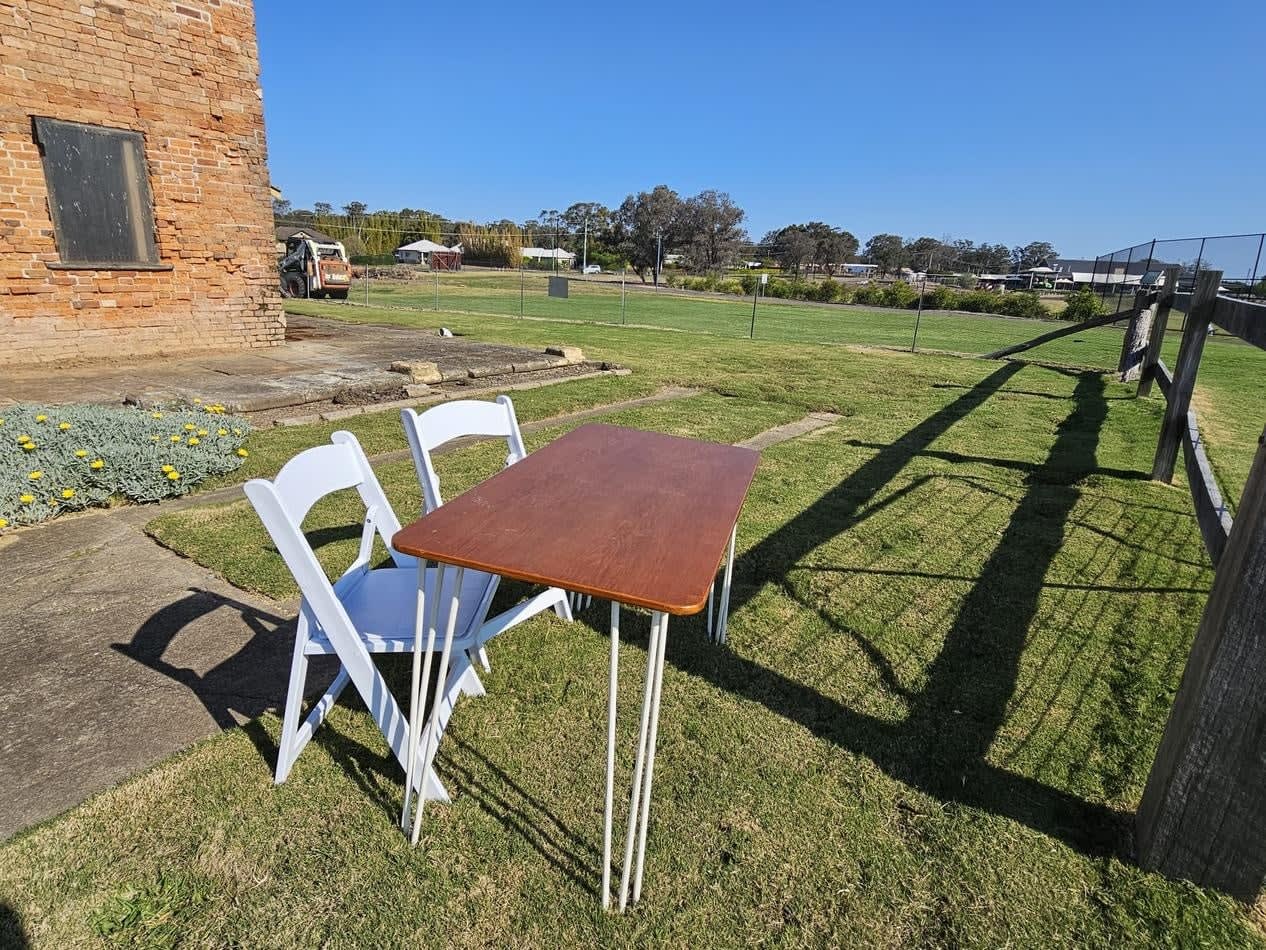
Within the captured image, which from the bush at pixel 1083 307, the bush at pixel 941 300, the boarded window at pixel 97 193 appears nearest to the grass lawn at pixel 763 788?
the boarded window at pixel 97 193

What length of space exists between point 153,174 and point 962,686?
9966 mm

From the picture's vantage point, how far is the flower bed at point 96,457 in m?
3.85

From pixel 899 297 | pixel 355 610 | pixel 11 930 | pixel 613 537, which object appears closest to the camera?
pixel 11 930

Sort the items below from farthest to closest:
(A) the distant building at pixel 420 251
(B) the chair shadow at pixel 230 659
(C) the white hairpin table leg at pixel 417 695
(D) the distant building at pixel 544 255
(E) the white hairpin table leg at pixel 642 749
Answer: (D) the distant building at pixel 544 255 < (A) the distant building at pixel 420 251 < (B) the chair shadow at pixel 230 659 < (C) the white hairpin table leg at pixel 417 695 < (E) the white hairpin table leg at pixel 642 749

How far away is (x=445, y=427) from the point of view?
8.36ft

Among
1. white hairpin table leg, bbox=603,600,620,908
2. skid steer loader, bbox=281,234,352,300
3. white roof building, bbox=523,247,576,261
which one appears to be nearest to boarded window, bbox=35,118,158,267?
white hairpin table leg, bbox=603,600,620,908

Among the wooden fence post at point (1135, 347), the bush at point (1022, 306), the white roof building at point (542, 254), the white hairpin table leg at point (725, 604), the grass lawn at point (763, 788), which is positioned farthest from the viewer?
the white roof building at point (542, 254)

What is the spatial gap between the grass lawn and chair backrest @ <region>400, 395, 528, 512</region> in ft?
2.49

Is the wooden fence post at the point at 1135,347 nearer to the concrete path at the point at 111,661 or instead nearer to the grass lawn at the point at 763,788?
the grass lawn at the point at 763,788

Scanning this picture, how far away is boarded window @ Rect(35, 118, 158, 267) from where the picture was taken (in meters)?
7.49

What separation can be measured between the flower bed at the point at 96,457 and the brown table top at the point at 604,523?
312 cm

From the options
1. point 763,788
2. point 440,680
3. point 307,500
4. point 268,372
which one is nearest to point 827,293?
point 268,372

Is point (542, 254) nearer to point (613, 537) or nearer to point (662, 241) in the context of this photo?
point (662, 241)

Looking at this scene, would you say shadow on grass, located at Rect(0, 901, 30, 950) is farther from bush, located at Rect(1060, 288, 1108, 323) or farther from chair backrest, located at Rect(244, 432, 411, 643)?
bush, located at Rect(1060, 288, 1108, 323)
